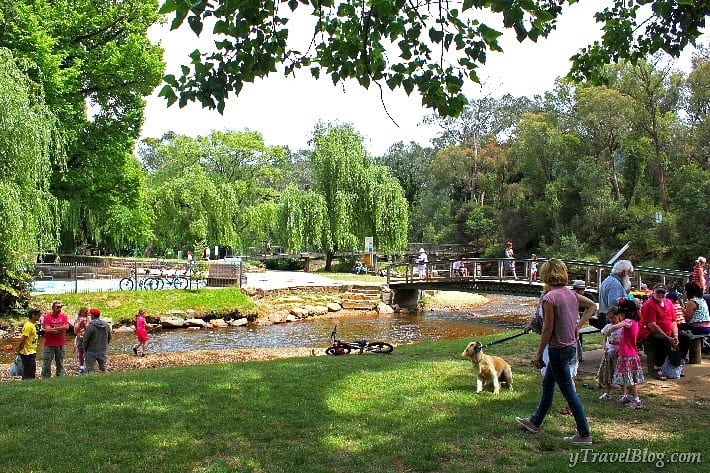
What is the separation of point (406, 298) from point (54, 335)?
21461 millimetres

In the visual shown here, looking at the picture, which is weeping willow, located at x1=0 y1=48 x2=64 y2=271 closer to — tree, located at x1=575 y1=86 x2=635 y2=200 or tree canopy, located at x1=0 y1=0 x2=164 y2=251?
tree canopy, located at x1=0 y1=0 x2=164 y2=251

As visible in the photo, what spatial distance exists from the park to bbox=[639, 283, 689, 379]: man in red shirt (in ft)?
1.56

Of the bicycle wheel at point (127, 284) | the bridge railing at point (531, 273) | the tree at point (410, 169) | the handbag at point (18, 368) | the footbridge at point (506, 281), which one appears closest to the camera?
the handbag at point (18, 368)

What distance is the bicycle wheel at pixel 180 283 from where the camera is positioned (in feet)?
83.8

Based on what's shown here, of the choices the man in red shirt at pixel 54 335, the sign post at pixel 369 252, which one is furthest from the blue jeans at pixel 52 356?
the sign post at pixel 369 252

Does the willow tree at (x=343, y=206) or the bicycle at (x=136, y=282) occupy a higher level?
the willow tree at (x=343, y=206)

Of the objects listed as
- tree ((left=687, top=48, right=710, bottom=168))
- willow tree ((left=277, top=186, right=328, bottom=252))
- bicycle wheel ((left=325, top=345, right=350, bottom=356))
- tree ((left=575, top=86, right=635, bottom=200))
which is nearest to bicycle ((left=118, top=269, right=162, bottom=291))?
bicycle wheel ((left=325, top=345, right=350, bottom=356))

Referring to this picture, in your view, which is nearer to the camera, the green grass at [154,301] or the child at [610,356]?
the child at [610,356]

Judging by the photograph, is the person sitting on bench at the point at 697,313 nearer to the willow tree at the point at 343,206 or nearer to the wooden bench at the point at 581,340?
the wooden bench at the point at 581,340

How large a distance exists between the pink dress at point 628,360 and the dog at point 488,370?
1.30 meters

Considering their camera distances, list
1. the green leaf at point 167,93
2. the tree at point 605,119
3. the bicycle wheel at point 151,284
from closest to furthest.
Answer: the green leaf at point 167,93 → the bicycle wheel at point 151,284 → the tree at point 605,119

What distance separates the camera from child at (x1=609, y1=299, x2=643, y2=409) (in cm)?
650

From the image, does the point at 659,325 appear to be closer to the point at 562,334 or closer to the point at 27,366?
the point at 562,334

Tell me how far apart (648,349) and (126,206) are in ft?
79.3
